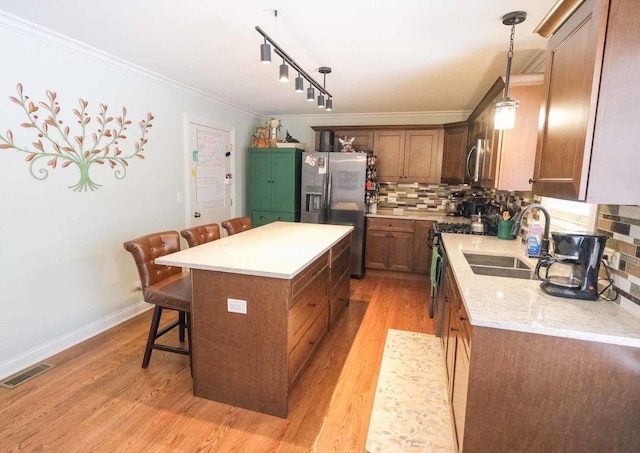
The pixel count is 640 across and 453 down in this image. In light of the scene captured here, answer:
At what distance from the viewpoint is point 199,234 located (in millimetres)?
2893

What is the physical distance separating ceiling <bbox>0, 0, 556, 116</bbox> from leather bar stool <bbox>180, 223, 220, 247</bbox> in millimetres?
1419

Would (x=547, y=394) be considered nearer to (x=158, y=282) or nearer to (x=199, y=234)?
(x=158, y=282)

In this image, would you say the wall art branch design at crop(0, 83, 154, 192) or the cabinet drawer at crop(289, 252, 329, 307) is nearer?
the cabinet drawer at crop(289, 252, 329, 307)

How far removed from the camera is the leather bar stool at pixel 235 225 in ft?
10.7

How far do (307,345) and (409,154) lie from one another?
10.9ft

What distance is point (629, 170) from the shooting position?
1.21 metres

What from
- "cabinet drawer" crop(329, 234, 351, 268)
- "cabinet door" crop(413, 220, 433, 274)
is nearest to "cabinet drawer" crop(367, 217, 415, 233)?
"cabinet door" crop(413, 220, 433, 274)

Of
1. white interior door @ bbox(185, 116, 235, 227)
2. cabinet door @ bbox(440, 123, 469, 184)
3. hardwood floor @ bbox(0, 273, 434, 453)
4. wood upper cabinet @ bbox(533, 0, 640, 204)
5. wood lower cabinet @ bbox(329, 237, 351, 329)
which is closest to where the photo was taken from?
wood upper cabinet @ bbox(533, 0, 640, 204)

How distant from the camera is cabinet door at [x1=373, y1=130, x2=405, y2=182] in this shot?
482 cm

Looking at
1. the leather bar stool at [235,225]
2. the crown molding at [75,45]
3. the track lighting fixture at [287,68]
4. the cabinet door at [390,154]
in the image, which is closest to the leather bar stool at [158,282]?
the leather bar stool at [235,225]

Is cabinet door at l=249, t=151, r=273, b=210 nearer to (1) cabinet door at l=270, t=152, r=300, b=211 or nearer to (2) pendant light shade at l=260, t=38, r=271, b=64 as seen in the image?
(1) cabinet door at l=270, t=152, r=300, b=211

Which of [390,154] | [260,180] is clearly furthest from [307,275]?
[390,154]

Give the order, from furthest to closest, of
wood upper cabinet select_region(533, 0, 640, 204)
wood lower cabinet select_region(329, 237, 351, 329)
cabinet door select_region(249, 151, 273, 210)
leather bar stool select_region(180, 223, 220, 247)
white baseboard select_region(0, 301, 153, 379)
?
cabinet door select_region(249, 151, 273, 210) < wood lower cabinet select_region(329, 237, 351, 329) < leather bar stool select_region(180, 223, 220, 247) < white baseboard select_region(0, 301, 153, 379) < wood upper cabinet select_region(533, 0, 640, 204)

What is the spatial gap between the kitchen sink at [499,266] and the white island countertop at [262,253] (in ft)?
3.30
